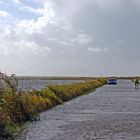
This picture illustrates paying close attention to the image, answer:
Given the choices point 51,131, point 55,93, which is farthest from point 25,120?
point 55,93

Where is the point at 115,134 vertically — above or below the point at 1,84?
below

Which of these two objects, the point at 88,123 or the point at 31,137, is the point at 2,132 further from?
the point at 88,123

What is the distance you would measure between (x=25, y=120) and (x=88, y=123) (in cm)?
388

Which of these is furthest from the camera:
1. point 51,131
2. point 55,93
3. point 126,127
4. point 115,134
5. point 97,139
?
point 55,93

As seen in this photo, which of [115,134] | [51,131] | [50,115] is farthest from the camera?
[50,115]

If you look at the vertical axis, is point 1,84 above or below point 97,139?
above

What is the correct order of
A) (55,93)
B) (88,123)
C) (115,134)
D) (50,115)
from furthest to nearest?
1. (55,93)
2. (50,115)
3. (88,123)
4. (115,134)

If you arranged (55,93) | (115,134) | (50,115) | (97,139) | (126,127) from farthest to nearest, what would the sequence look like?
(55,93) < (50,115) < (126,127) < (115,134) < (97,139)

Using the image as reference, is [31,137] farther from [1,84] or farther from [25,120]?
[25,120]

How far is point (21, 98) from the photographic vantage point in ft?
89.6

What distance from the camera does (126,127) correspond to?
24.5 metres

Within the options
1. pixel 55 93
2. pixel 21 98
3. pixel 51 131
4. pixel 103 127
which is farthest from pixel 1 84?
pixel 55 93

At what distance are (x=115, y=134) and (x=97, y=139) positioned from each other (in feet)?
5.98

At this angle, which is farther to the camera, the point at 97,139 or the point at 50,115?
the point at 50,115
